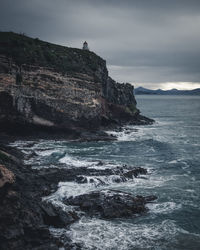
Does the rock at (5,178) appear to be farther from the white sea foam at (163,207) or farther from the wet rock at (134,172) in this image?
the wet rock at (134,172)

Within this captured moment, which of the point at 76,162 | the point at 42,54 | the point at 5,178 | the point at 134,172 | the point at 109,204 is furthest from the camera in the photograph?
the point at 42,54

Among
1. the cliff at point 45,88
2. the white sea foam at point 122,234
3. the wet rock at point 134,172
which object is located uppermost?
the cliff at point 45,88

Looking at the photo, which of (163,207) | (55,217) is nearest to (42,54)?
(163,207)

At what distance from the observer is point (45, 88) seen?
5409cm

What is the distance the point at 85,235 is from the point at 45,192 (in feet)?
26.3

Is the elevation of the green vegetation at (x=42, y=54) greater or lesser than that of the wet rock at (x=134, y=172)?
greater

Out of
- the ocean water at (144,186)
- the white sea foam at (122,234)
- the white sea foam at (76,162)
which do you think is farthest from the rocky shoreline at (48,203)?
the white sea foam at (76,162)

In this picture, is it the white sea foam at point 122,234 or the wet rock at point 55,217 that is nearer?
the white sea foam at point 122,234

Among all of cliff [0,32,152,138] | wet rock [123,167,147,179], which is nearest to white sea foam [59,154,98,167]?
wet rock [123,167,147,179]

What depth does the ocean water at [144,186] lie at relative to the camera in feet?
67.5

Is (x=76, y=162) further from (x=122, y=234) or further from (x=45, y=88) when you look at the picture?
(x=45, y=88)

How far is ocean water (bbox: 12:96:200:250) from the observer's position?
810 inches

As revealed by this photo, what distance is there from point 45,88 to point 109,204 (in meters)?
34.8

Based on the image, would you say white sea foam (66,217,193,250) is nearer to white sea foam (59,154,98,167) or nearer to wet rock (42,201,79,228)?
wet rock (42,201,79,228)
